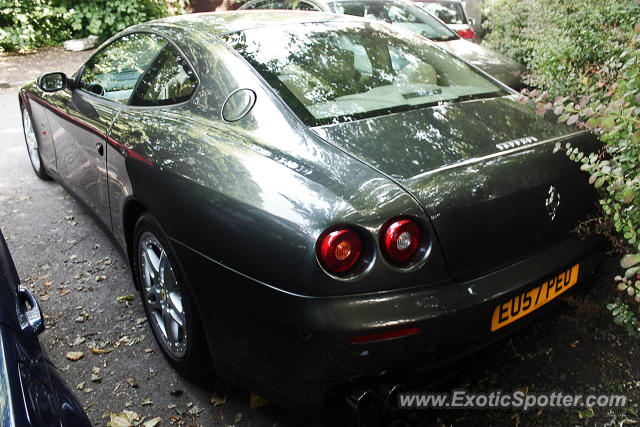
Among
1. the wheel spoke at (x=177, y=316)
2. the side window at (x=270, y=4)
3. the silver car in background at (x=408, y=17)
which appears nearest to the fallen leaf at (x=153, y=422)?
the wheel spoke at (x=177, y=316)

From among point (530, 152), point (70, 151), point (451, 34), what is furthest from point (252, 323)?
point (451, 34)

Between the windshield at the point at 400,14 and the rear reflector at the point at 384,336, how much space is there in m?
5.82

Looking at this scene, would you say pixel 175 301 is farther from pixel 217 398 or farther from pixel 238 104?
pixel 238 104

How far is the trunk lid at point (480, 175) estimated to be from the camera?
193 cm

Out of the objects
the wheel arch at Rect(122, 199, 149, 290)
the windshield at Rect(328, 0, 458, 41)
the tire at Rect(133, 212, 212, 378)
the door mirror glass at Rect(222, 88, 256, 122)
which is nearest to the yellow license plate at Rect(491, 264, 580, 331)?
the tire at Rect(133, 212, 212, 378)

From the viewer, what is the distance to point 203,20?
309 centimetres

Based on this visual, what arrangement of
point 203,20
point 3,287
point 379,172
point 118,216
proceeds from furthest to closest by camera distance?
point 203,20 < point 118,216 < point 379,172 < point 3,287

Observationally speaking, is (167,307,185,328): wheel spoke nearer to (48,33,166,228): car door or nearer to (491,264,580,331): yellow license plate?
(48,33,166,228): car door

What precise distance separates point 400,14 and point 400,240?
241 inches

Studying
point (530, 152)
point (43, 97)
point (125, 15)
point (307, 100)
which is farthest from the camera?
point (125, 15)

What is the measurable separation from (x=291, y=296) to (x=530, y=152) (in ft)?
3.54

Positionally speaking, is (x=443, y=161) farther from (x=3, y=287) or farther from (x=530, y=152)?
(x=3, y=287)

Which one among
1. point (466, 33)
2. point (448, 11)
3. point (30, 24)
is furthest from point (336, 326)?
point (30, 24)

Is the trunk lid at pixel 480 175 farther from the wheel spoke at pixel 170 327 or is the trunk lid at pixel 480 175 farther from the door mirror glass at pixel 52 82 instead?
the door mirror glass at pixel 52 82
